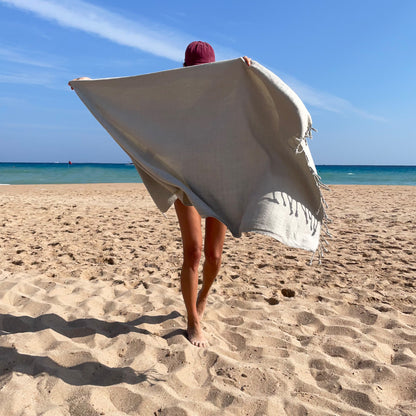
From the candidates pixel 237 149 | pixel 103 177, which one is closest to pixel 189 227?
pixel 237 149

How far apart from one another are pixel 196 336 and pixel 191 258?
0.55 metres

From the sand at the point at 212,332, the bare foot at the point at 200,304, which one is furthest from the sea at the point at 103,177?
the bare foot at the point at 200,304

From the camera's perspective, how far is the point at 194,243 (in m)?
2.53

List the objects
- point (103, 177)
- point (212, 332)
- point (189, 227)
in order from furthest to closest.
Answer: point (103, 177) < point (212, 332) < point (189, 227)

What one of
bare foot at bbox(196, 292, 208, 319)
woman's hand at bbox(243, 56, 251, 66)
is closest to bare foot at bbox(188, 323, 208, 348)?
bare foot at bbox(196, 292, 208, 319)

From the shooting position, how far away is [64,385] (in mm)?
2096

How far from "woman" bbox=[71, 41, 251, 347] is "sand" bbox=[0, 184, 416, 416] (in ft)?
0.58

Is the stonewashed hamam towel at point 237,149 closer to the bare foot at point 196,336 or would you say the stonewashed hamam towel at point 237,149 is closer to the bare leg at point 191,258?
the bare leg at point 191,258

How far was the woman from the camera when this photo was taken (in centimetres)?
251

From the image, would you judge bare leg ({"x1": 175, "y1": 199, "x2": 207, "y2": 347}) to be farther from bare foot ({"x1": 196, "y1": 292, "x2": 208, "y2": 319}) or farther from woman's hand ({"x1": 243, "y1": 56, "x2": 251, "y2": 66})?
woman's hand ({"x1": 243, "y1": 56, "x2": 251, "y2": 66})

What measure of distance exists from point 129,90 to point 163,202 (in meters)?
0.79

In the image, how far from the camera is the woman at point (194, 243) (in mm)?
2514

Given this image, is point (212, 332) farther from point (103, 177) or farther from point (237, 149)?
point (103, 177)

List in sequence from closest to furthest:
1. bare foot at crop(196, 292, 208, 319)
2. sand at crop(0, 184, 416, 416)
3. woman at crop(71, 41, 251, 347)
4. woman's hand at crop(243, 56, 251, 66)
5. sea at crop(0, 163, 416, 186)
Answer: sand at crop(0, 184, 416, 416)
woman's hand at crop(243, 56, 251, 66)
woman at crop(71, 41, 251, 347)
bare foot at crop(196, 292, 208, 319)
sea at crop(0, 163, 416, 186)
